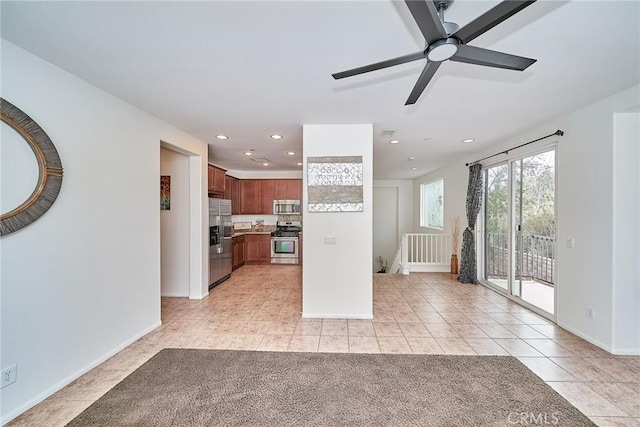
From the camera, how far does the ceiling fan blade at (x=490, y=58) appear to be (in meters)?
1.45

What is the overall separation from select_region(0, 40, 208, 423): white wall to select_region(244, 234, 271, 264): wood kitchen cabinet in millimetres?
3777

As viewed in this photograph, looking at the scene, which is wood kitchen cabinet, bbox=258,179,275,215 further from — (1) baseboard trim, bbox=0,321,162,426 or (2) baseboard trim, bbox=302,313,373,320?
(1) baseboard trim, bbox=0,321,162,426

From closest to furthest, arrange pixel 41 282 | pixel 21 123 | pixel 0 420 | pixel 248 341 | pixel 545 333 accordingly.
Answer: pixel 0 420, pixel 21 123, pixel 41 282, pixel 248 341, pixel 545 333

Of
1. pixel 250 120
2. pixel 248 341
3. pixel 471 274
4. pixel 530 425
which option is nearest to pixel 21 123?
pixel 250 120

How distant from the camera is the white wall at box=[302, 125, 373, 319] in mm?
3539

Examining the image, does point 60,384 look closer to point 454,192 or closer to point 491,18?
point 491,18

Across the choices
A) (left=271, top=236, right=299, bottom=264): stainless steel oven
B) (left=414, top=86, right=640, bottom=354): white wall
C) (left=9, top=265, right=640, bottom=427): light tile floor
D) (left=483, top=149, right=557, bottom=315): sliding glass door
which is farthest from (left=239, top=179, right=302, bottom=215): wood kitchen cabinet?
(left=414, top=86, right=640, bottom=354): white wall

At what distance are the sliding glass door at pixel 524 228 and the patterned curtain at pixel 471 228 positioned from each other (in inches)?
7.2

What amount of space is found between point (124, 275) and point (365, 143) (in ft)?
10.4

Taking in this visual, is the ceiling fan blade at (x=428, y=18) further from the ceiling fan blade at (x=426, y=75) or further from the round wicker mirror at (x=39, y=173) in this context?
the round wicker mirror at (x=39, y=173)

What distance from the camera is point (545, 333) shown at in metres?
3.13

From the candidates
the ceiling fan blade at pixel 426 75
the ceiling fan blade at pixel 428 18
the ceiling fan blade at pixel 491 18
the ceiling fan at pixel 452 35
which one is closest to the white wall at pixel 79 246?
the ceiling fan at pixel 452 35

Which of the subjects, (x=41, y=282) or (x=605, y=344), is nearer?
(x=41, y=282)

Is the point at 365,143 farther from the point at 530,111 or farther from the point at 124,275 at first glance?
the point at 124,275
